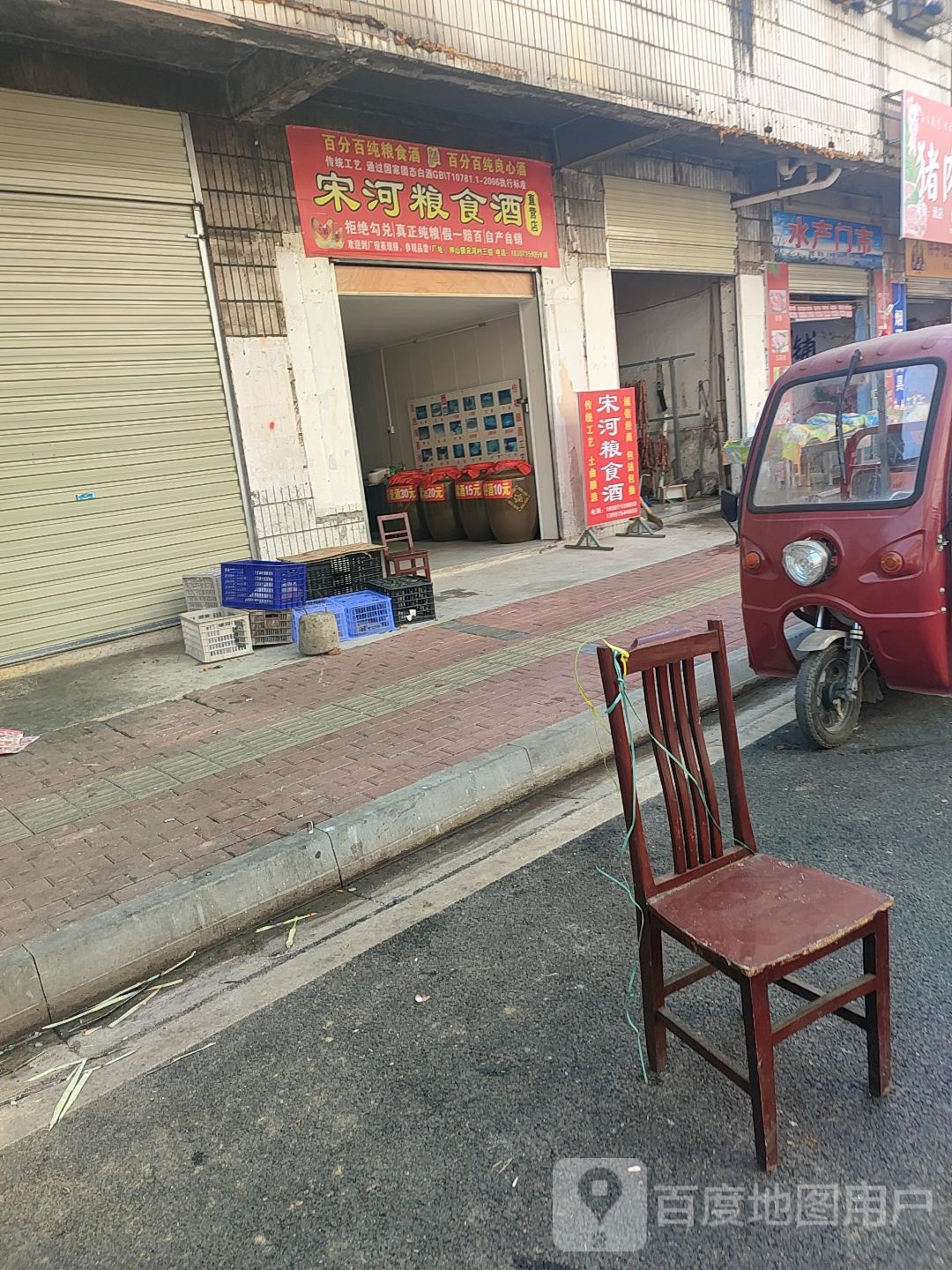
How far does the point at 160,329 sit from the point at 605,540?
6.53 meters

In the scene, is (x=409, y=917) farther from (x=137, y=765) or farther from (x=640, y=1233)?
(x=137, y=765)

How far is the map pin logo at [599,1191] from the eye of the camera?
2020 millimetres

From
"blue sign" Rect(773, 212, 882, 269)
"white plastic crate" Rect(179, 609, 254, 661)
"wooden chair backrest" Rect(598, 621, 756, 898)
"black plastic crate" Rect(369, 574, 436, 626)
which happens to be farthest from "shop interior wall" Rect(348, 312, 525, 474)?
"wooden chair backrest" Rect(598, 621, 756, 898)

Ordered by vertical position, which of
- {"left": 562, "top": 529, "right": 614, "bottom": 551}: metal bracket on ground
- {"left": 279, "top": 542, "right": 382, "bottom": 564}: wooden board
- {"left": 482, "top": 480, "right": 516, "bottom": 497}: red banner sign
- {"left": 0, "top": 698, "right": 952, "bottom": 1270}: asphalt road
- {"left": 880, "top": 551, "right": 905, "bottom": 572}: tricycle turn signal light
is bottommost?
{"left": 0, "top": 698, "right": 952, "bottom": 1270}: asphalt road

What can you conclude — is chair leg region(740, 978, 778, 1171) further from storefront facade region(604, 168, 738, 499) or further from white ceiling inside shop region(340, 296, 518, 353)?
storefront facade region(604, 168, 738, 499)

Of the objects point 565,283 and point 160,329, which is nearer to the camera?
point 160,329

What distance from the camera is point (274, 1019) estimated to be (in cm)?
290

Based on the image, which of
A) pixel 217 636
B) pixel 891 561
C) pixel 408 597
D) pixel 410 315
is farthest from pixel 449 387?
pixel 891 561

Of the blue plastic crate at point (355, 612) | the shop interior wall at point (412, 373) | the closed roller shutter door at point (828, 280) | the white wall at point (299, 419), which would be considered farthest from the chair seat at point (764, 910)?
the closed roller shutter door at point (828, 280)

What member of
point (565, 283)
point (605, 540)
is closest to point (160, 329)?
point (565, 283)

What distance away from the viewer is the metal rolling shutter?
736 cm

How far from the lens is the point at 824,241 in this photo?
16.0 meters

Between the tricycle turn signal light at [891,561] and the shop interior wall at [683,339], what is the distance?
11.3m

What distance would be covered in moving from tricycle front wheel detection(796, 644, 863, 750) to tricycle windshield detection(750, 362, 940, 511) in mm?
846
